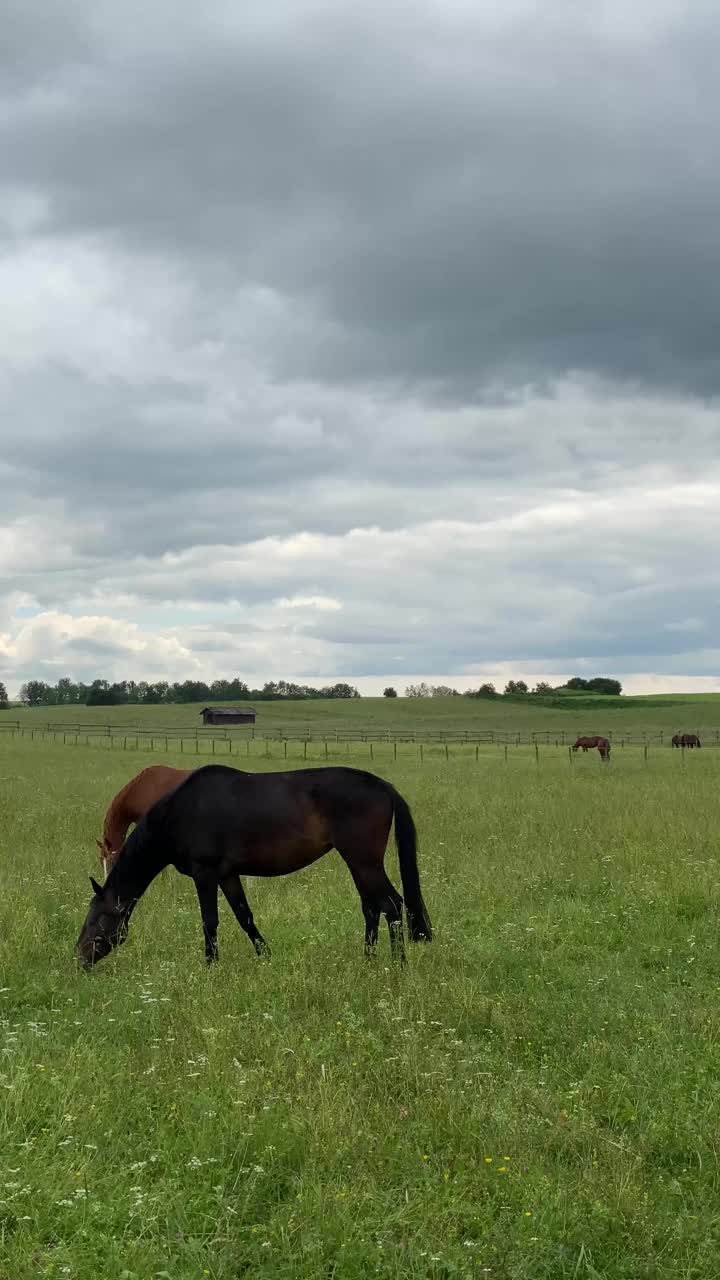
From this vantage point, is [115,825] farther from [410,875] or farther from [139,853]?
[410,875]

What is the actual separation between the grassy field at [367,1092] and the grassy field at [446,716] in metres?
76.6

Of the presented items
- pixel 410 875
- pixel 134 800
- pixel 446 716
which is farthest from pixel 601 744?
pixel 446 716

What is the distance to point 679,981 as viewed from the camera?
347 inches

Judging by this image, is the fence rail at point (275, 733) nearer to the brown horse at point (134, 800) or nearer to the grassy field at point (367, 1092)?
the brown horse at point (134, 800)

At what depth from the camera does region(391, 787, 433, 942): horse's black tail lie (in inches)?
376

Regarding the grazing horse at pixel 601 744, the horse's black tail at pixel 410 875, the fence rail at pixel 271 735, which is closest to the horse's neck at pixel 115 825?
the horse's black tail at pixel 410 875

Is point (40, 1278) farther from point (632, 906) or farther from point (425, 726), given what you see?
point (425, 726)

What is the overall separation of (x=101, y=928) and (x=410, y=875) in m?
3.09

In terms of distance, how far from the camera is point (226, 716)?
114m

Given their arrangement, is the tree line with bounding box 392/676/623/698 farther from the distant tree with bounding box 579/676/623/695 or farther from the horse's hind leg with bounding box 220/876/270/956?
the horse's hind leg with bounding box 220/876/270/956

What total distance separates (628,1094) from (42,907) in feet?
24.9

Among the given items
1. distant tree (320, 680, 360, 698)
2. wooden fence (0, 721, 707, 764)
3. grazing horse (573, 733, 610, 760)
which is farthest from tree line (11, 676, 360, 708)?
grazing horse (573, 733, 610, 760)

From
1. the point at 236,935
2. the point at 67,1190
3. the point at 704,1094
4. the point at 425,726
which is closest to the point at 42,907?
the point at 236,935

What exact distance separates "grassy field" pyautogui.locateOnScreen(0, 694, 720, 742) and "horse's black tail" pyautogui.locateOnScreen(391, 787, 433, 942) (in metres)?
77.2
